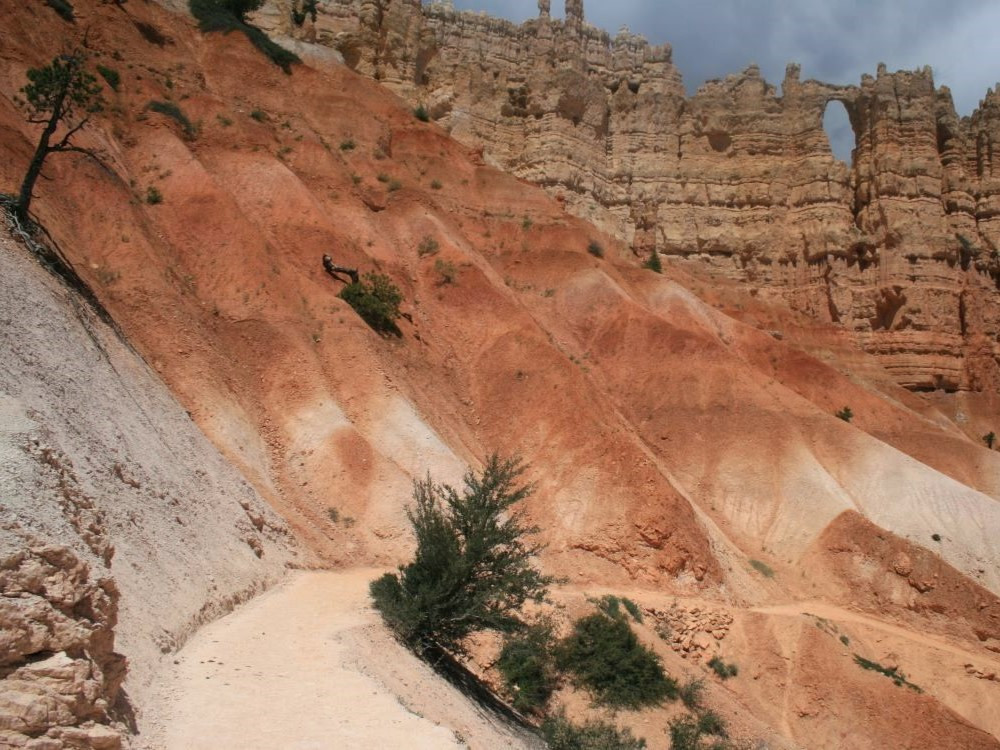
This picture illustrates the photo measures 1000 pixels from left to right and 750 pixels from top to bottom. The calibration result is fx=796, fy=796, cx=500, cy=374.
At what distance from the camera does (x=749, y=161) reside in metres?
53.3

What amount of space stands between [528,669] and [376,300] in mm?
13714

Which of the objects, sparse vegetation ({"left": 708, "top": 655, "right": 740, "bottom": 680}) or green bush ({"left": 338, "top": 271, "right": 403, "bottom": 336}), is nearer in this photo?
sparse vegetation ({"left": 708, "top": 655, "right": 740, "bottom": 680})

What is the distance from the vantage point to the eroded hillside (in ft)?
68.4

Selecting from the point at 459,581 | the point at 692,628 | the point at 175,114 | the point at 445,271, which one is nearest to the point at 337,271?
the point at 445,271

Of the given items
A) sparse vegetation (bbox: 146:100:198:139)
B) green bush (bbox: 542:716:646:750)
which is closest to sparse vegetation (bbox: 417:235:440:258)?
sparse vegetation (bbox: 146:100:198:139)

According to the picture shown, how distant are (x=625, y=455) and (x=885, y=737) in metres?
10.2

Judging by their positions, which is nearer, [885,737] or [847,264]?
[885,737]

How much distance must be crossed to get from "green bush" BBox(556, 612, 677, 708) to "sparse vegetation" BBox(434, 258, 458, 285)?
15.8 metres

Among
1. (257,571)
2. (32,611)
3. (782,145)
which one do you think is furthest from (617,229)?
(32,611)

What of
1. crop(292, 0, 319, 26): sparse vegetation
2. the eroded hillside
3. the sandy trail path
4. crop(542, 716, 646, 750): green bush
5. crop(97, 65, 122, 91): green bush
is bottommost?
crop(542, 716, 646, 750): green bush

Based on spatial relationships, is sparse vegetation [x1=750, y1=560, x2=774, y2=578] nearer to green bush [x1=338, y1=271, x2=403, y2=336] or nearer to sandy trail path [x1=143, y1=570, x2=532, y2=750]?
green bush [x1=338, y1=271, x2=403, y2=336]

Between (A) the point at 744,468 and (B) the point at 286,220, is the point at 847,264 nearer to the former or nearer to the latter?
(A) the point at 744,468

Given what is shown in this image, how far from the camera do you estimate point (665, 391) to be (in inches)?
1257

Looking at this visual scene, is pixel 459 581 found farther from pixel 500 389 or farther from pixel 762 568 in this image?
pixel 762 568
